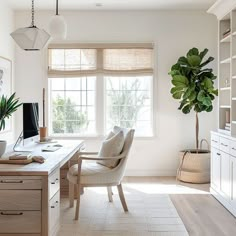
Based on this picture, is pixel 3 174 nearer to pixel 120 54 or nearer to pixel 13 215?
pixel 13 215

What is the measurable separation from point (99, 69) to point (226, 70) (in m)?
2.17

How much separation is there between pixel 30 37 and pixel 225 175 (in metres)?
2.65

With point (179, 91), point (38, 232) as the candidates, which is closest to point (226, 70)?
point (179, 91)

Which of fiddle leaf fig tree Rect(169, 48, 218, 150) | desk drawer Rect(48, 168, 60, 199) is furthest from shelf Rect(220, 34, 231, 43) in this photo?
desk drawer Rect(48, 168, 60, 199)

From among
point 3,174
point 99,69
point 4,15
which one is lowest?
point 3,174

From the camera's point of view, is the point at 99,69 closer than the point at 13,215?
No

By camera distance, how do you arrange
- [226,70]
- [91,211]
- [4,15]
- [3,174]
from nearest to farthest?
1. [3,174]
2. [91,211]
3. [226,70]
4. [4,15]

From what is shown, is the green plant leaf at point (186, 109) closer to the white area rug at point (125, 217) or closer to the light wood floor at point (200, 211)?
the light wood floor at point (200, 211)

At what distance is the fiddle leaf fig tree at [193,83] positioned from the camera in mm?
5496

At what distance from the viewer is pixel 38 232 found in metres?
2.78

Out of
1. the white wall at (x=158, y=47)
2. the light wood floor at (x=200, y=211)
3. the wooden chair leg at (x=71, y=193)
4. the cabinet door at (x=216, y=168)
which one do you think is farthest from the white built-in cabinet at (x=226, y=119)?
the wooden chair leg at (x=71, y=193)

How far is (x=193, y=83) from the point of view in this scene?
5.56 meters

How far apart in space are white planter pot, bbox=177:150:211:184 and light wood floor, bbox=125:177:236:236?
0.13m

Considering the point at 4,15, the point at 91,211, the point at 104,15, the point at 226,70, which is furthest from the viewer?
the point at 104,15
